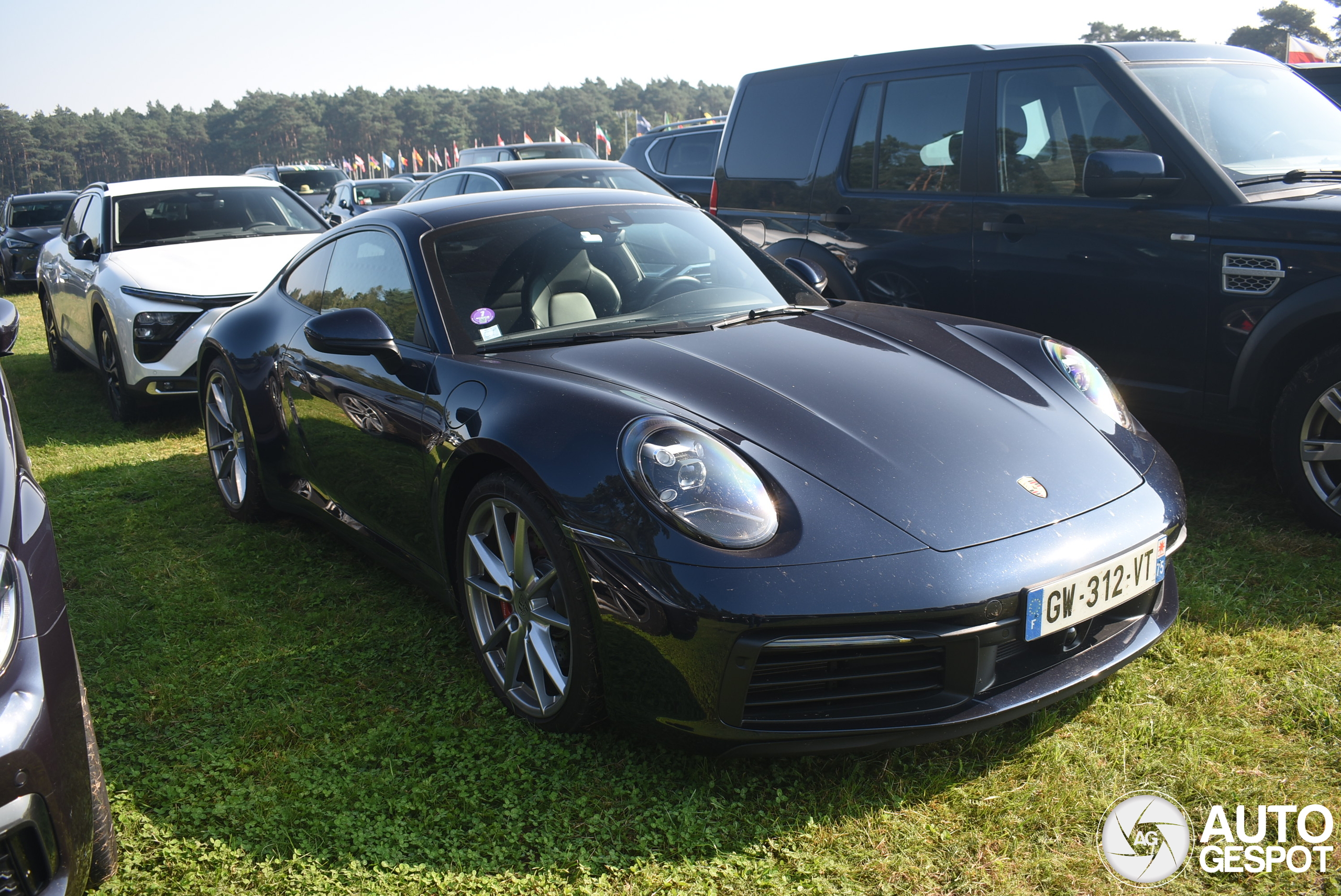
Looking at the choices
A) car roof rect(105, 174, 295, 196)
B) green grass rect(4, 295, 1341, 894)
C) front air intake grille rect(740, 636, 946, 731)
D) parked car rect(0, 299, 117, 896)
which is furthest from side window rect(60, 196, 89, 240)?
front air intake grille rect(740, 636, 946, 731)

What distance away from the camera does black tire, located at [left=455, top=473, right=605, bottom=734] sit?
2.48 metres

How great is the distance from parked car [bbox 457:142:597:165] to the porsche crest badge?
37.0 feet

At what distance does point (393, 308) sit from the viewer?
3420mm

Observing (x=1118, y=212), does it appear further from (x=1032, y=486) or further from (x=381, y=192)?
(x=381, y=192)

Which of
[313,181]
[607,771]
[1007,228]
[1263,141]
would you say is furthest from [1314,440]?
[313,181]

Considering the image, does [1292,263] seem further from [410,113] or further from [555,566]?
[410,113]

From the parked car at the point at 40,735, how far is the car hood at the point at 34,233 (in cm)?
1833

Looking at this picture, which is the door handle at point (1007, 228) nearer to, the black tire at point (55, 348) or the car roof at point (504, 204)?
the car roof at point (504, 204)

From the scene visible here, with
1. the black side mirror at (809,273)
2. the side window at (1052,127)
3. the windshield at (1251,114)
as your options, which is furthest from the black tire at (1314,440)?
the black side mirror at (809,273)

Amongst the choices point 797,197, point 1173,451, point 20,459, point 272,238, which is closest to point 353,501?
point 20,459

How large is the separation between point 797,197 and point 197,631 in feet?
12.5

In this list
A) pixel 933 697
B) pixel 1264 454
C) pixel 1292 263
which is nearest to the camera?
pixel 933 697

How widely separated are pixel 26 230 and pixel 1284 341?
20.2 meters

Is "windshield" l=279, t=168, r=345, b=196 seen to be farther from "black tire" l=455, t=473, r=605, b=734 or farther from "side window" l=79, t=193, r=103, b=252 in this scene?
"black tire" l=455, t=473, r=605, b=734
